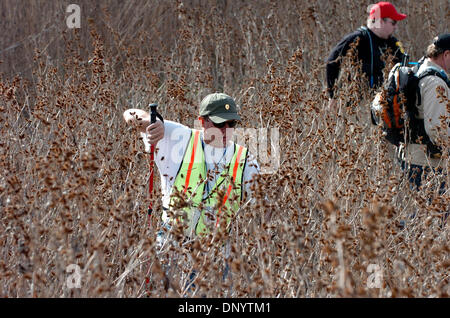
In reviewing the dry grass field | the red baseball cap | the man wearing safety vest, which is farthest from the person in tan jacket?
the man wearing safety vest

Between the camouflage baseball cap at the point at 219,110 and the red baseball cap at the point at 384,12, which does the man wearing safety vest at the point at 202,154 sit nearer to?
the camouflage baseball cap at the point at 219,110

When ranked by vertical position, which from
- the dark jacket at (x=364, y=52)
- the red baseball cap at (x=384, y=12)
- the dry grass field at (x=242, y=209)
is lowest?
the dry grass field at (x=242, y=209)

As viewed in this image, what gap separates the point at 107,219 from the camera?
10.6 ft

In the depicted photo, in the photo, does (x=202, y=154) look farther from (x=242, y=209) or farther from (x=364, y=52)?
(x=364, y=52)

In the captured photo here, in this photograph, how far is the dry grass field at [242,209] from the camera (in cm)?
247

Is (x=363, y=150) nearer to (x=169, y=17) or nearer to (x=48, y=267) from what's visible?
(x=48, y=267)

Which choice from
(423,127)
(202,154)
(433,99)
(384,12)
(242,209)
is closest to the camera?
(242,209)

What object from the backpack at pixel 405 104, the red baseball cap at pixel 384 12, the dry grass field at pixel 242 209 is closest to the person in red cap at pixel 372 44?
the red baseball cap at pixel 384 12

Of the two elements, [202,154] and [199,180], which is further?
[202,154]

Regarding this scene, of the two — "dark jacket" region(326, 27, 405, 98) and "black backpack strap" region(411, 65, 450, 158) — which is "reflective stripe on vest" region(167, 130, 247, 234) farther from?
"dark jacket" region(326, 27, 405, 98)

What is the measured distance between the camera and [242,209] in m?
3.10

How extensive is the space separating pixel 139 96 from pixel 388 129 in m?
2.45

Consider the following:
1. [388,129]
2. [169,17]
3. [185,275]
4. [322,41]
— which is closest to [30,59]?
[169,17]

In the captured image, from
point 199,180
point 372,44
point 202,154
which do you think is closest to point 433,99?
point 372,44
